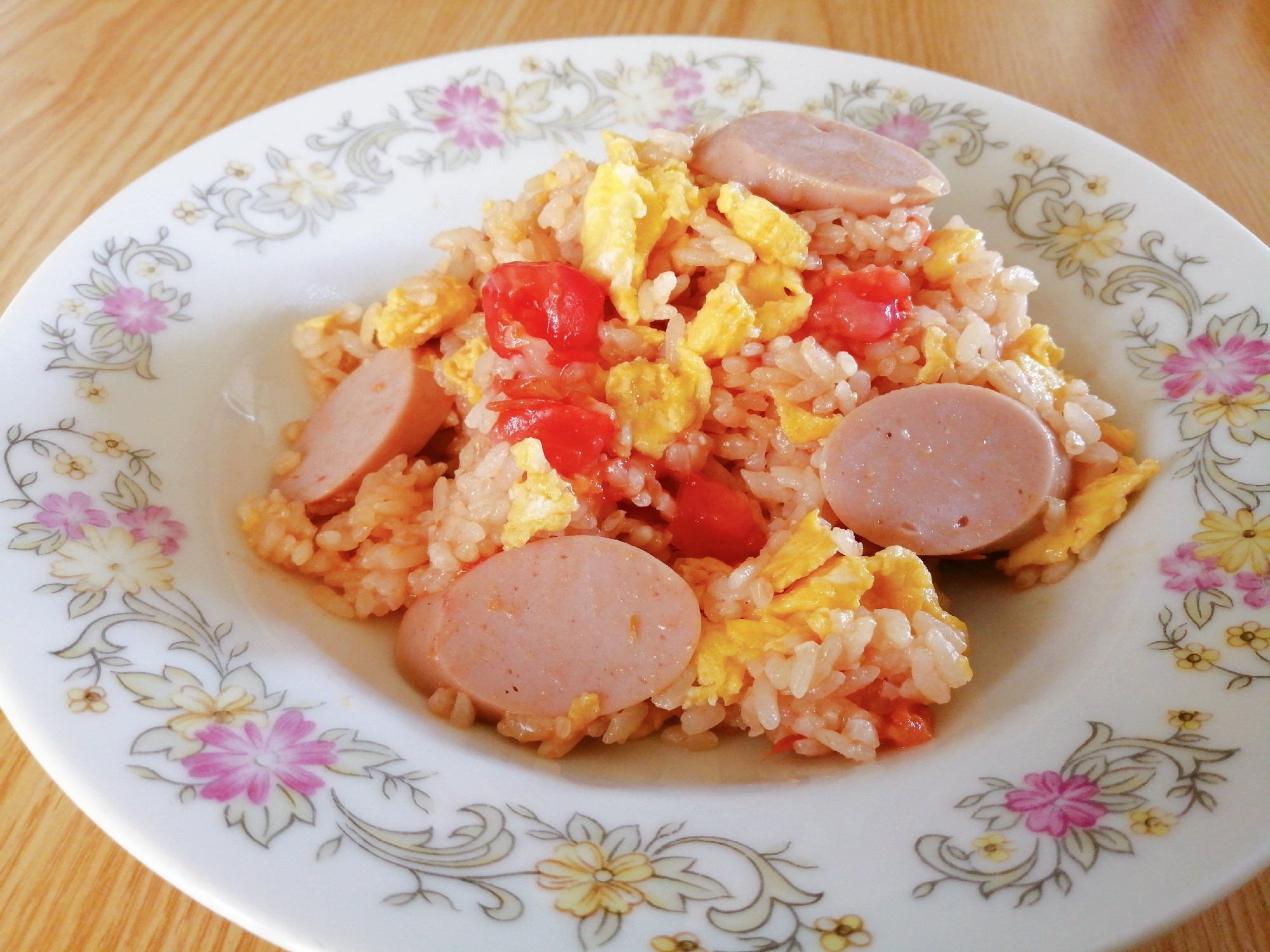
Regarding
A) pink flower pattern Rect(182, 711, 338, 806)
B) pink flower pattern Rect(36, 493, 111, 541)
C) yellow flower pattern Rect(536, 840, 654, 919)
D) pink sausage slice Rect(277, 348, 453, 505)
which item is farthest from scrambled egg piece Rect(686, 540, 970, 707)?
pink flower pattern Rect(36, 493, 111, 541)

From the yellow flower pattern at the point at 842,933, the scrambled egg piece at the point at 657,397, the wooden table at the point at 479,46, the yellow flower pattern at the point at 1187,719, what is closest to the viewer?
the yellow flower pattern at the point at 842,933

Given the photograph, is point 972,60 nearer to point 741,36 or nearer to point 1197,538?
point 741,36

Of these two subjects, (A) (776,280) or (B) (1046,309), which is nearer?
(A) (776,280)

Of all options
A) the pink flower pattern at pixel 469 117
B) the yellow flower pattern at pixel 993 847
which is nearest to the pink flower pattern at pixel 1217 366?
the yellow flower pattern at pixel 993 847

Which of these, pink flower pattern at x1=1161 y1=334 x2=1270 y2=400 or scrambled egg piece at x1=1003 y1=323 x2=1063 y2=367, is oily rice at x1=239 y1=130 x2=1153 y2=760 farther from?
pink flower pattern at x1=1161 y1=334 x2=1270 y2=400

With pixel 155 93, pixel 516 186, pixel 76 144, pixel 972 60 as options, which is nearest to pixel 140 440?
pixel 516 186

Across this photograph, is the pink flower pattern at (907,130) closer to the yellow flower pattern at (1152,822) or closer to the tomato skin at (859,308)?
the tomato skin at (859,308)
